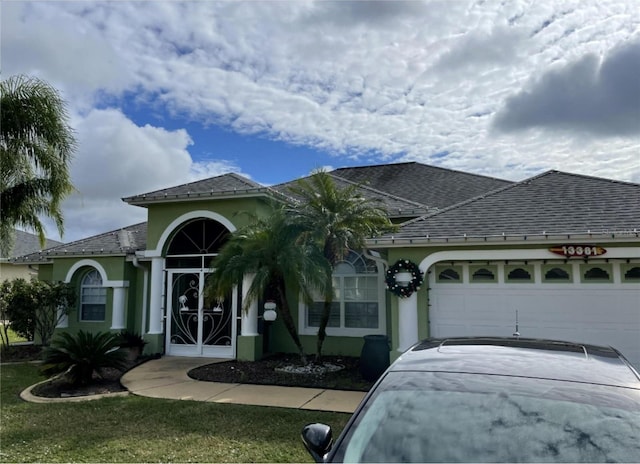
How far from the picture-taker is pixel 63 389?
9.46 metres

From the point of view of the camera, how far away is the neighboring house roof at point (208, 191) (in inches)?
490

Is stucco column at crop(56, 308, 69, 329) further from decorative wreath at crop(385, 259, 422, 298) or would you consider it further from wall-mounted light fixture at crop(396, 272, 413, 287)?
wall-mounted light fixture at crop(396, 272, 413, 287)

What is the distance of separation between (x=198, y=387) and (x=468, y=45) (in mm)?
9406

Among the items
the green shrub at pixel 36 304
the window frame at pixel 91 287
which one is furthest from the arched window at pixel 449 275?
the green shrub at pixel 36 304

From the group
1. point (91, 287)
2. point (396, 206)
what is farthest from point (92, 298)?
point (396, 206)

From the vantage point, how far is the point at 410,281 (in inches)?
376

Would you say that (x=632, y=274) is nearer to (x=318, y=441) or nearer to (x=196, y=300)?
(x=318, y=441)

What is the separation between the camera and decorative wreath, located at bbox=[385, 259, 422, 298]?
31.4 feet

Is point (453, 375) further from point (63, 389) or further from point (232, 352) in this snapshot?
point (232, 352)

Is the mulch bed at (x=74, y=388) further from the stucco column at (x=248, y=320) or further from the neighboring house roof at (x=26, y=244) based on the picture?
the neighboring house roof at (x=26, y=244)

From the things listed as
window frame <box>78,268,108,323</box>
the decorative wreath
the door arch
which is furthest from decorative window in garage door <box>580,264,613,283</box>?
window frame <box>78,268,108,323</box>

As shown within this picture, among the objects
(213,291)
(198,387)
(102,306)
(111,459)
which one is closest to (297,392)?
Answer: (198,387)

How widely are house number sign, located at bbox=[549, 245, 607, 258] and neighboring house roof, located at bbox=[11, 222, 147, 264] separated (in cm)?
1236

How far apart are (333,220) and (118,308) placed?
837 cm
